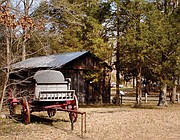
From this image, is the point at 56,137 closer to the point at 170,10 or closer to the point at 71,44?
the point at 170,10

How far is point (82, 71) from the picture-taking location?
875 inches

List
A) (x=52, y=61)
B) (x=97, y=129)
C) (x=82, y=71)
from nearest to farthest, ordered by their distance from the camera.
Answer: (x=97, y=129), (x=52, y=61), (x=82, y=71)

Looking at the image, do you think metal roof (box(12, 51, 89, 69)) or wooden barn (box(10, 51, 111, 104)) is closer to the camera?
metal roof (box(12, 51, 89, 69))

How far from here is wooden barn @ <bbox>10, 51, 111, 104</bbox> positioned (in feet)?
69.7

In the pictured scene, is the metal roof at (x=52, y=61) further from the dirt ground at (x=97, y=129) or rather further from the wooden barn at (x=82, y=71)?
the dirt ground at (x=97, y=129)

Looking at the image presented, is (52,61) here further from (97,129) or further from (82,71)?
(97,129)

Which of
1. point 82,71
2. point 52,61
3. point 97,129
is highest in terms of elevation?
point 52,61

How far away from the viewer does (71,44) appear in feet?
86.1

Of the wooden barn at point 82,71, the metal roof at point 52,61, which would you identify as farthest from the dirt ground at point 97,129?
the wooden barn at point 82,71

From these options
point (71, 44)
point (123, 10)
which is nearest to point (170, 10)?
point (123, 10)

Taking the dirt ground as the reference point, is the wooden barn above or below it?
above

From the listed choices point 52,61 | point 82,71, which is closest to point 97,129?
point 82,71

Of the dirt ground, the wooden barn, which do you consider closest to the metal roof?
the wooden barn

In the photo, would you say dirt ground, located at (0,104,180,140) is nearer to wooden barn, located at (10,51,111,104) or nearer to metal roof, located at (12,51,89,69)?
metal roof, located at (12,51,89,69)
